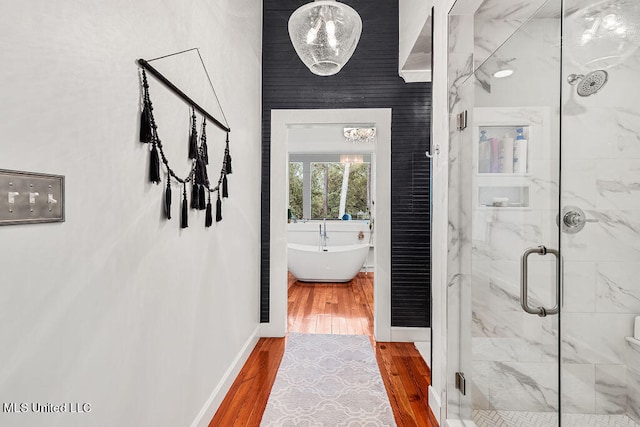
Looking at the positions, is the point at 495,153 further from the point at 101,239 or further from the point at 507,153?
the point at 101,239

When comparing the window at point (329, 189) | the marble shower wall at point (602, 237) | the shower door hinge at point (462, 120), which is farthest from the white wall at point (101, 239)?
the window at point (329, 189)

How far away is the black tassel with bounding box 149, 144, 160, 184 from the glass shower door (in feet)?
4.71

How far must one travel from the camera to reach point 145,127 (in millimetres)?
1244

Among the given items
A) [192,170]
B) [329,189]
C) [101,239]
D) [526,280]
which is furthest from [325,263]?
[101,239]

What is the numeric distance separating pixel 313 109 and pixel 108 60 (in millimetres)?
2309

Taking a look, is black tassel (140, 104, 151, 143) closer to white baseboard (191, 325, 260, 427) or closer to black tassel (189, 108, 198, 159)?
black tassel (189, 108, 198, 159)

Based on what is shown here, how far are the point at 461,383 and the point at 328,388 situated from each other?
0.83 metres

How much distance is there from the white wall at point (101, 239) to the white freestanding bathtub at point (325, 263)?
10.5ft

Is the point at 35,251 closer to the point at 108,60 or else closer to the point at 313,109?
the point at 108,60

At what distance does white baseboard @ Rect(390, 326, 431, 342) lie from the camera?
125 inches

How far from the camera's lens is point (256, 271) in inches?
124

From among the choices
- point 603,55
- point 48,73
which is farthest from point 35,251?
point 603,55

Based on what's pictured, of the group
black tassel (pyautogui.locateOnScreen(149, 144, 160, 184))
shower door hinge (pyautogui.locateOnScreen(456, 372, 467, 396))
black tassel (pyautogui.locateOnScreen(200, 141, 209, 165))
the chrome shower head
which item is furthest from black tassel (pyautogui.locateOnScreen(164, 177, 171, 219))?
the chrome shower head

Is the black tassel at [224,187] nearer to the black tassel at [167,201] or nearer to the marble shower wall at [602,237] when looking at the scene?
the black tassel at [167,201]
